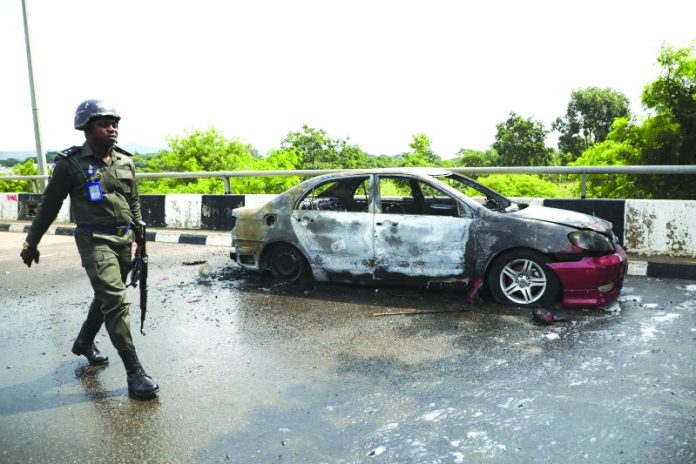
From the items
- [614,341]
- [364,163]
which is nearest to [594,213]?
[614,341]

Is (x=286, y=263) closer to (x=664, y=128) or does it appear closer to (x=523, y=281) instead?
(x=523, y=281)

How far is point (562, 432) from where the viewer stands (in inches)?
121

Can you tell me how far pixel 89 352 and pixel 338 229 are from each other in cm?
293

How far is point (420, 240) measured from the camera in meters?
6.06

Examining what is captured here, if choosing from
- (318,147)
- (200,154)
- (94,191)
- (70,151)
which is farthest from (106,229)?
(318,147)

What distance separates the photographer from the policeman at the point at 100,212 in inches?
151

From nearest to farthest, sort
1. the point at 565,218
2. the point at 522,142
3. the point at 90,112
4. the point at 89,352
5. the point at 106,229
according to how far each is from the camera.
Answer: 1. the point at 90,112
2. the point at 106,229
3. the point at 89,352
4. the point at 565,218
5. the point at 522,142

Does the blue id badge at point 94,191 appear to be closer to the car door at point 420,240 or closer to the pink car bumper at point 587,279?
the car door at point 420,240

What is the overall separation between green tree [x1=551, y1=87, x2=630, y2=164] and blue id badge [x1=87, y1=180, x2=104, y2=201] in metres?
78.5

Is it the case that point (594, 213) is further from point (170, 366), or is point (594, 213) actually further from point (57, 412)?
point (57, 412)

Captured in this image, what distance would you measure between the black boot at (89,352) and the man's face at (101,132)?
149 cm

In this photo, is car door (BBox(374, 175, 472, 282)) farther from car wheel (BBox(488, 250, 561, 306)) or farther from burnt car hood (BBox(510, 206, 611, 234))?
burnt car hood (BBox(510, 206, 611, 234))

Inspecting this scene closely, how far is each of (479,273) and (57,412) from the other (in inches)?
152

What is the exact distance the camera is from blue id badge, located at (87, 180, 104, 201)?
3.88m
